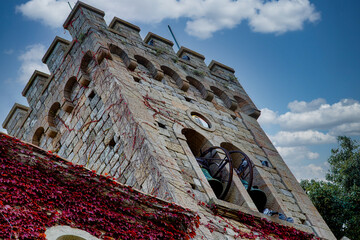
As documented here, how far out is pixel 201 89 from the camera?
14.2m

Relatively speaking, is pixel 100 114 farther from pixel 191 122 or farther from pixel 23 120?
pixel 23 120

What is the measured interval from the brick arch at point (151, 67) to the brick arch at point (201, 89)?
1193mm

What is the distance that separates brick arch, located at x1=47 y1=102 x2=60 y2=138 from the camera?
1287cm

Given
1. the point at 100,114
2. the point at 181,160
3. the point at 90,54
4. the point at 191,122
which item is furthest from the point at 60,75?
the point at 181,160

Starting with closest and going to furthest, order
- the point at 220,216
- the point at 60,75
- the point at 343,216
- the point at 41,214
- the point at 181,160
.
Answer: the point at 41,214 → the point at 220,216 → the point at 181,160 → the point at 60,75 → the point at 343,216

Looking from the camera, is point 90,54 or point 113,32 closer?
point 90,54

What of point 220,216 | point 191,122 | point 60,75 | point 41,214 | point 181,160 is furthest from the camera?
point 60,75

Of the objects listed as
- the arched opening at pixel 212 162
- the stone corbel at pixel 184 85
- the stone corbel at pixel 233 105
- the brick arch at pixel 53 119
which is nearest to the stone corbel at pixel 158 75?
the stone corbel at pixel 184 85

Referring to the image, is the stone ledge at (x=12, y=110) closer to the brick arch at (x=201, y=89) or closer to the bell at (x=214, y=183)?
the brick arch at (x=201, y=89)

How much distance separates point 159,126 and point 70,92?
314cm

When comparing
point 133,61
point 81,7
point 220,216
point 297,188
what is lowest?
point 220,216

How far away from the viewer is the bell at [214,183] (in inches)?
409

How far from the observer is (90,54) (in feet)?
41.5

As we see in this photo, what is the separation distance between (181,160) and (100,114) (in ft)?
7.52
